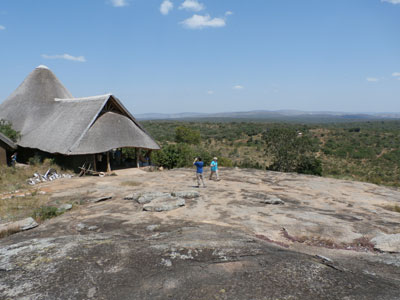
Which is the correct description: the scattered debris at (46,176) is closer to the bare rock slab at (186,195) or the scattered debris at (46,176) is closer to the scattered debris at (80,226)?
the bare rock slab at (186,195)

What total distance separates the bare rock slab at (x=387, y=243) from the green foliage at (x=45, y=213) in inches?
365

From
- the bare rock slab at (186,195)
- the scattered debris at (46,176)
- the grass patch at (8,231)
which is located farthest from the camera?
the scattered debris at (46,176)

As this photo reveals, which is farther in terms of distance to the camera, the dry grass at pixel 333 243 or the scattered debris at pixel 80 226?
the scattered debris at pixel 80 226

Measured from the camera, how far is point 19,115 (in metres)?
22.5

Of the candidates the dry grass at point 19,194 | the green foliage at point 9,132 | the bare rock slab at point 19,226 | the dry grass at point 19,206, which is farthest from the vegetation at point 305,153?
the bare rock slab at point 19,226

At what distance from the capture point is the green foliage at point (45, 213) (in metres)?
9.05

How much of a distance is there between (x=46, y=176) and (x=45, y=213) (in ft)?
26.6

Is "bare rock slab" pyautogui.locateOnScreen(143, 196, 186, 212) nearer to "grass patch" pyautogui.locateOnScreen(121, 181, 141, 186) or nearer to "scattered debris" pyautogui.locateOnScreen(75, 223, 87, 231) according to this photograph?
"scattered debris" pyautogui.locateOnScreen(75, 223, 87, 231)

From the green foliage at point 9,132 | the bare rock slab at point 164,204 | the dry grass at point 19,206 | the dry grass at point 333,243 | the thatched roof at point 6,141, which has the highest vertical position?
the green foliage at point 9,132

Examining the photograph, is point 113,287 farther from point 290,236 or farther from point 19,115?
point 19,115

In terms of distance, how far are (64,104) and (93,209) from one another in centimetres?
1526

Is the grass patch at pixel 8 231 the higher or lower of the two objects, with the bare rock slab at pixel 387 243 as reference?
higher

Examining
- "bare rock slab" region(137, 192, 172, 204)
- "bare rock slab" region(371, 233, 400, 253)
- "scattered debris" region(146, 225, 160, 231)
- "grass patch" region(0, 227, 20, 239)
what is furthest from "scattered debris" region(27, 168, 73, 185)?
"bare rock slab" region(371, 233, 400, 253)

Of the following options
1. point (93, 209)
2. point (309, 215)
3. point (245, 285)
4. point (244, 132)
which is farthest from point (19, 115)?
point (244, 132)
